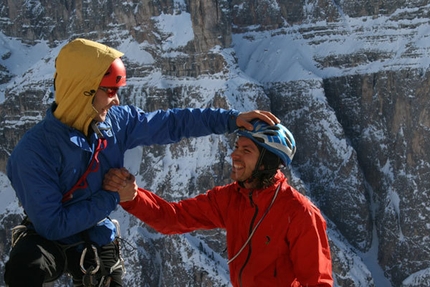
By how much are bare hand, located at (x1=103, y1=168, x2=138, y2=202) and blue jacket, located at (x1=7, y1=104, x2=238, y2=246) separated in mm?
76

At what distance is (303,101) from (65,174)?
5421 centimetres

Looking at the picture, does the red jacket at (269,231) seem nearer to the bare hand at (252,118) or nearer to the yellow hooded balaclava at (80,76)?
the bare hand at (252,118)

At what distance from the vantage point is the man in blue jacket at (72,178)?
5.41 metres

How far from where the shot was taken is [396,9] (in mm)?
62125

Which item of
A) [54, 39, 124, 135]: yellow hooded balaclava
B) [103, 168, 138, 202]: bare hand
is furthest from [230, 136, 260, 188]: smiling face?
[54, 39, 124, 135]: yellow hooded balaclava

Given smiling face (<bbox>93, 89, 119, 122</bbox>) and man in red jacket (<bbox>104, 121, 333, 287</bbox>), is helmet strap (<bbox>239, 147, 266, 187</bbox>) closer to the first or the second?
man in red jacket (<bbox>104, 121, 333, 287</bbox>)

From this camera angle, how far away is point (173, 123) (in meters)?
6.74

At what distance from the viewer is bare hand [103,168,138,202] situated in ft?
19.5

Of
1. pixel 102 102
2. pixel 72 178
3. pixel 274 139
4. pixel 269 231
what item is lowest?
pixel 269 231

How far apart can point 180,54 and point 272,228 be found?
5499cm

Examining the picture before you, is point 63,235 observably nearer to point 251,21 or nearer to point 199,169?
point 199,169

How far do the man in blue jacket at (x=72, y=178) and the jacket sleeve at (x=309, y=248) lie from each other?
3.79 ft

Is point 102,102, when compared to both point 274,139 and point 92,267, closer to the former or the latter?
point 92,267

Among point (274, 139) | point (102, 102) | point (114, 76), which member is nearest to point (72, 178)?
point (102, 102)
